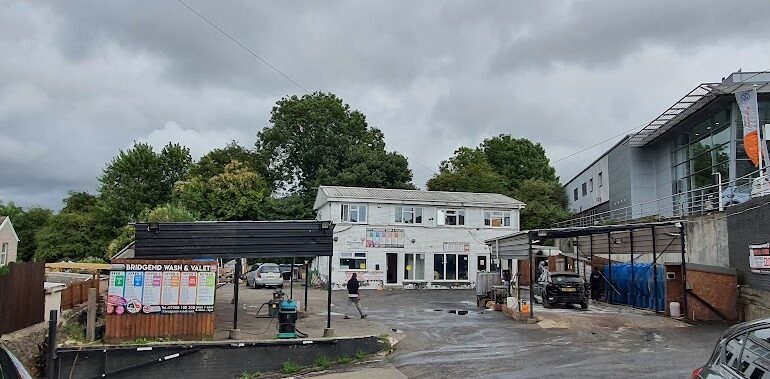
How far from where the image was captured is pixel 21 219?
80.1m

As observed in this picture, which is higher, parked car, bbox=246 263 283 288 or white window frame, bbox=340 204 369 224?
white window frame, bbox=340 204 369 224

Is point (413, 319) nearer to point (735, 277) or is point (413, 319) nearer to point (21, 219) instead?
point (735, 277)

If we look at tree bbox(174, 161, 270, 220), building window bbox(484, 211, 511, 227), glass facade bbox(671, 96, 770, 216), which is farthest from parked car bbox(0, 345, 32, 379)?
tree bbox(174, 161, 270, 220)

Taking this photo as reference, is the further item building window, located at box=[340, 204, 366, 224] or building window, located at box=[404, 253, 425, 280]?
building window, located at box=[404, 253, 425, 280]

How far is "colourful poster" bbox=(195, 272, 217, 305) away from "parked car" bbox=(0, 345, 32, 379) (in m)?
10.4

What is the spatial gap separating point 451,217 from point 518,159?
3393 centimetres

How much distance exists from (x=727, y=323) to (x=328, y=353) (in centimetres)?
1366

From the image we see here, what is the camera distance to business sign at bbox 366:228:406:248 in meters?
38.2

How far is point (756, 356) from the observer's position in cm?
469

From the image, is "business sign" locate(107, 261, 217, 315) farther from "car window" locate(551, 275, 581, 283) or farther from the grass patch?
"car window" locate(551, 275, 581, 283)

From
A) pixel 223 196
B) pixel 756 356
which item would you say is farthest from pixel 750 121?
pixel 223 196

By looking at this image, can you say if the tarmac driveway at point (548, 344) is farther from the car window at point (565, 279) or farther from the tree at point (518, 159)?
the tree at point (518, 159)

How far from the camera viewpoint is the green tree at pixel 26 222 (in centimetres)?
7650

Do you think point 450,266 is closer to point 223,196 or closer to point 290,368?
point 223,196
